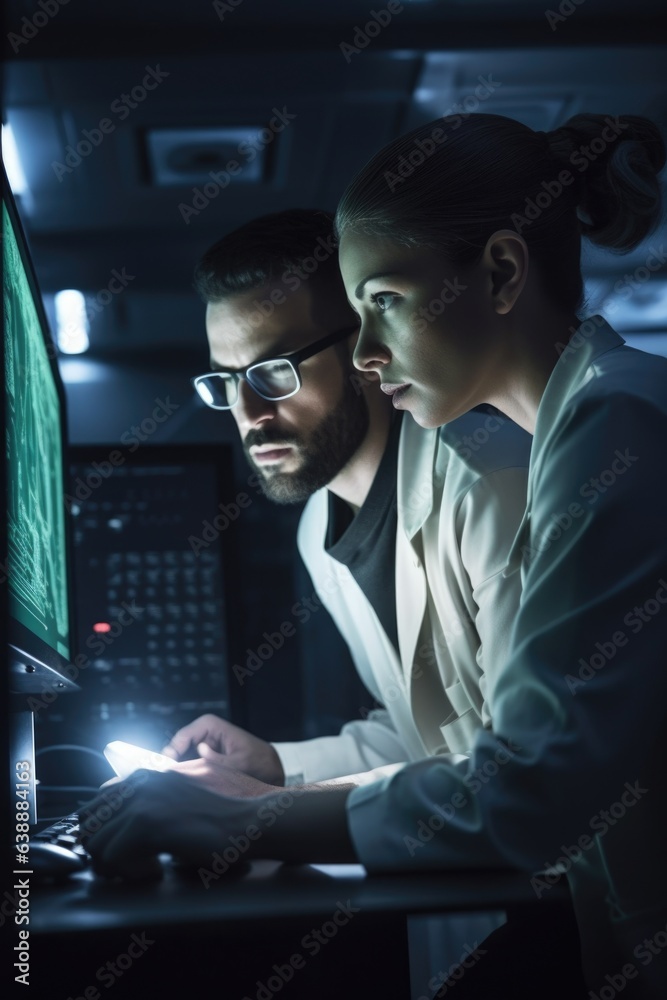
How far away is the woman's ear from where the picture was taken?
948 mm

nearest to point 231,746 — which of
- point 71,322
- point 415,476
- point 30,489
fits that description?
point 415,476

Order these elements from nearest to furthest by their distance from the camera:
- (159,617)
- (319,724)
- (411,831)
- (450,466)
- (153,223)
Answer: (411,831) < (450,466) < (159,617) < (153,223) < (319,724)

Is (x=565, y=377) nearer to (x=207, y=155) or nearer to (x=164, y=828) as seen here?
(x=164, y=828)

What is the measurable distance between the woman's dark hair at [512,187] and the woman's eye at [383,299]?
59 millimetres

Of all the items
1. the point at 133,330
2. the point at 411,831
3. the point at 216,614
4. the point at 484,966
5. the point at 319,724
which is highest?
the point at 133,330

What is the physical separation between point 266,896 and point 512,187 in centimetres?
75

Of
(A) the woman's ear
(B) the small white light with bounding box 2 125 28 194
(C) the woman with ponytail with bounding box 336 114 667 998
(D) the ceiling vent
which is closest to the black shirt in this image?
(C) the woman with ponytail with bounding box 336 114 667 998

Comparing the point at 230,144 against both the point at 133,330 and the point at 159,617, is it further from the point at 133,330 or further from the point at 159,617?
the point at 159,617

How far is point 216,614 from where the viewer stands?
188 cm

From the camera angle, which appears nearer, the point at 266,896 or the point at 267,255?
the point at 266,896

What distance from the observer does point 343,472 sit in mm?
1537

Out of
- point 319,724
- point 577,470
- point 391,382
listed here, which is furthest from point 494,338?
point 319,724

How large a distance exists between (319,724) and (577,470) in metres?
1.79

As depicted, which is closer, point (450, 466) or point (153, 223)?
point (450, 466)
